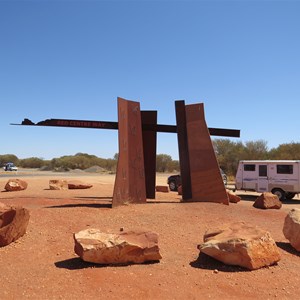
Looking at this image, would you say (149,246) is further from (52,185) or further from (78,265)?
(52,185)

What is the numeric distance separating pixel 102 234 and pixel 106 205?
489 cm

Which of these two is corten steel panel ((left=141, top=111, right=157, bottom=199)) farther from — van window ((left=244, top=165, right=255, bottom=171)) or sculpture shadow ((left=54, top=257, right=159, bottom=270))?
van window ((left=244, top=165, right=255, bottom=171))

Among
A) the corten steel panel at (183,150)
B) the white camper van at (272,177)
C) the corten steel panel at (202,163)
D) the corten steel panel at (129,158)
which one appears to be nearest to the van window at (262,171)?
the white camper van at (272,177)

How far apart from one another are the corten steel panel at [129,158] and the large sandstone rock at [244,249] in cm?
501

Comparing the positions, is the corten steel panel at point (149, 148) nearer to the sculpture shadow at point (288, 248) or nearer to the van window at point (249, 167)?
the sculpture shadow at point (288, 248)

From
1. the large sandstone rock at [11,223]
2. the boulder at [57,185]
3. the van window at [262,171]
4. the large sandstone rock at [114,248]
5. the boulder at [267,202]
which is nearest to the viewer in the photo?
the large sandstone rock at [114,248]

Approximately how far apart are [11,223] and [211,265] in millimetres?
3838

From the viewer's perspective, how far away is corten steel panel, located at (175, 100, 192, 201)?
12867 millimetres

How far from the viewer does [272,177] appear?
70.1ft

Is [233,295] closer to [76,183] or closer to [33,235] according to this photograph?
[33,235]

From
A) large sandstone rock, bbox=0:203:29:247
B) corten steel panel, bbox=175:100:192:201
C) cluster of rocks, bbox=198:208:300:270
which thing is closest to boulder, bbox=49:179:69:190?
corten steel panel, bbox=175:100:192:201

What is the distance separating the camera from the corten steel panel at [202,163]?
1251 cm

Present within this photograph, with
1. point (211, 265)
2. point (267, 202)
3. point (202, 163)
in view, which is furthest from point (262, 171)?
point (211, 265)

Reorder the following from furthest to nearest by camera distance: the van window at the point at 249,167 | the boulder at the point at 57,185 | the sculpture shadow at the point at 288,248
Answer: the van window at the point at 249,167
the boulder at the point at 57,185
the sculpture shadow at the point at 288,248
